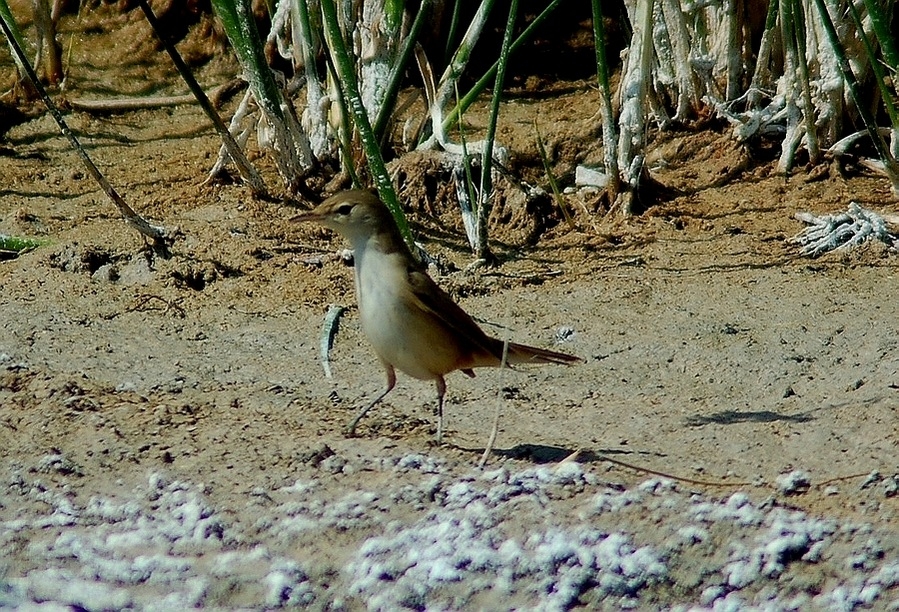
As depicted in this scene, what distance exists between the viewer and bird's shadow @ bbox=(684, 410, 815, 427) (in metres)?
4.87

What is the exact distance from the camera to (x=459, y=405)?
5359 mm

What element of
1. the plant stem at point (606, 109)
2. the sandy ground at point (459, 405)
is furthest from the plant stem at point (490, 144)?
the plant stem at point (606, 109)

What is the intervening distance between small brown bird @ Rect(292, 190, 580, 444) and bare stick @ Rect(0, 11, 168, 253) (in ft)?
5.63

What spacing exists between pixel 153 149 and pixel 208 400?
295 centimetres

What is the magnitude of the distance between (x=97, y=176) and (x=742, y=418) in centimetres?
295

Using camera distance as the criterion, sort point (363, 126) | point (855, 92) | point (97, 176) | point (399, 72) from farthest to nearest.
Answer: point (97, 176)
point (399, 72)
point (855, 92)
point (363, 126)

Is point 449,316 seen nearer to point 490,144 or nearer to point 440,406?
point 440,406

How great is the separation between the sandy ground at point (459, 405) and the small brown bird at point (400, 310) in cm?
18

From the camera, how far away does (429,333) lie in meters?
4.67

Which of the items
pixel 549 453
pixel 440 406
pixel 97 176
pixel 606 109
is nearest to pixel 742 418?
pixel 549 453

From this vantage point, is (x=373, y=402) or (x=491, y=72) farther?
(x=491, y=72)

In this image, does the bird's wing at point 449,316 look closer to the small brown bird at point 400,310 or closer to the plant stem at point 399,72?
the small brown bird at point 400,310

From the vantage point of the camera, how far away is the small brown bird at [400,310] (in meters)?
4.64

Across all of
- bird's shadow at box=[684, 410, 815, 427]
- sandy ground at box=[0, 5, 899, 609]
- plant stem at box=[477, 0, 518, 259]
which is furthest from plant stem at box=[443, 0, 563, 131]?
bird's shadow at box=[684, 410, 815, 427]
